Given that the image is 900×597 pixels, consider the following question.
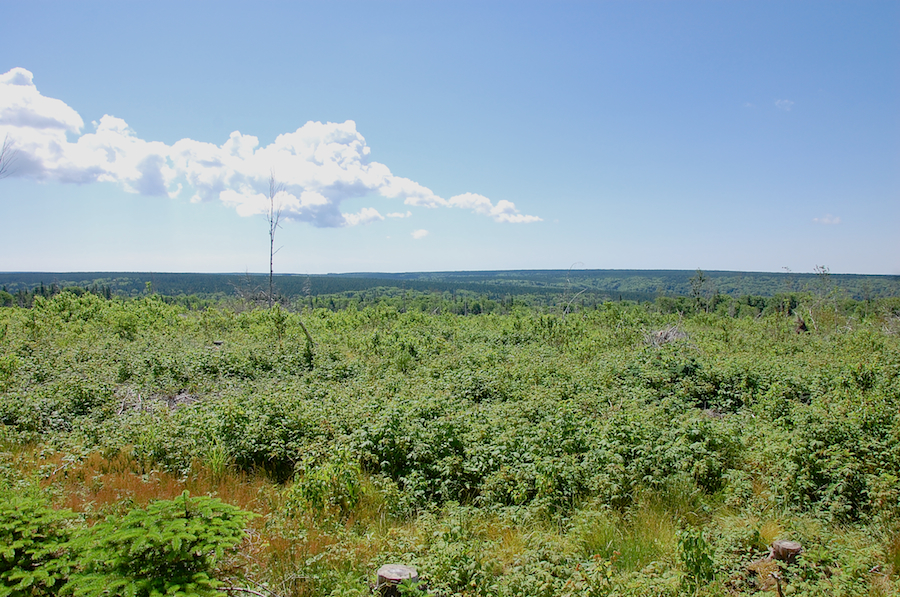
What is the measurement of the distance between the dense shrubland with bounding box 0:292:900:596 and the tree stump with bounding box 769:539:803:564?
10 centimetres

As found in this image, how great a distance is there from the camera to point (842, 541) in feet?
14.1

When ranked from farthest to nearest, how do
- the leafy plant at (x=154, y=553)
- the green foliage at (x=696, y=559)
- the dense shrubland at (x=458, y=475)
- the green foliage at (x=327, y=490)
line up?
the green foliage at (x=327, y=490) → the green foliage at (x=696, y=559) → the dense shrubland at (x=458, y=475) → the leafy plant at (x=154, y=553)

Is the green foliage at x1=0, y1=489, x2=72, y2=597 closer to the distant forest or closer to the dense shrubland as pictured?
the dense shrubland

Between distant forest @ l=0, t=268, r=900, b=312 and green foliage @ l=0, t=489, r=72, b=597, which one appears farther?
distant forest @ l=0, t=268, r=900, b=312

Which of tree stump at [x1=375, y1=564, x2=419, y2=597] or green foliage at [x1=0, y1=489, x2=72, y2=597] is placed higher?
green foliage at [x1=0, y1=489, x2=72, y2=597]

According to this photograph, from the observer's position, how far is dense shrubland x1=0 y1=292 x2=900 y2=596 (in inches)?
139

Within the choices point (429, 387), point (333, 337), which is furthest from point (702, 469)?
point (333, 337)

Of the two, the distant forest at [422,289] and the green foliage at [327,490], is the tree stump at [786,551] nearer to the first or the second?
the green foliage at [327,490]

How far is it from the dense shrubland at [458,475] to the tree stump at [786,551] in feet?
0.32

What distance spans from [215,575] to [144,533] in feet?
1.99

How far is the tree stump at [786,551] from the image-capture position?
12.7ft

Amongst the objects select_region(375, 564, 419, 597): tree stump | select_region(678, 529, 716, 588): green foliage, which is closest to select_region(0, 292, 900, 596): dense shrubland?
select_region(678, 529, 716, 588): green foliage

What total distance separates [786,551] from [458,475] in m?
3.39

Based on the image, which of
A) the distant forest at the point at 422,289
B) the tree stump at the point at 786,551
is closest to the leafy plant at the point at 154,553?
the tree stump at the point at 786,551
